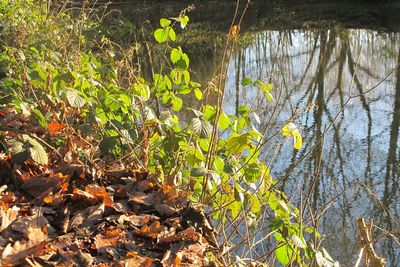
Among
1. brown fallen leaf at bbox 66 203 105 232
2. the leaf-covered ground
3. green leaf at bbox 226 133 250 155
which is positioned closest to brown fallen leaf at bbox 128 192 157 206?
the leaf-covered ground

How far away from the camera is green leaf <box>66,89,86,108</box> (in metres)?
2.08

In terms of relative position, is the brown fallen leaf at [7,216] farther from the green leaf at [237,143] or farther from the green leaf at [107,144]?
the green leaf at [237,143]

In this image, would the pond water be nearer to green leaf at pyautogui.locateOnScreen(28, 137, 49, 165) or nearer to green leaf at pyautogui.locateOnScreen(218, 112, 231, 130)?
green leaf at pyautogui.locateOnScreen(218, 112, 231, 130)

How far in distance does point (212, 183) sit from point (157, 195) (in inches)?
9.0

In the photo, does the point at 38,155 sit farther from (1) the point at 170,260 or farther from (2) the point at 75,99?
(1) the point at 170,260

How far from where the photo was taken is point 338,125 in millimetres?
6160

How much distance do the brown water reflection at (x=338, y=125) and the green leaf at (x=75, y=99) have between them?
0.77 m

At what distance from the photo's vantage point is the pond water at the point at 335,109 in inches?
150

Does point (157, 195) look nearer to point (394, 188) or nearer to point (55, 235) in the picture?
point (55, 235)

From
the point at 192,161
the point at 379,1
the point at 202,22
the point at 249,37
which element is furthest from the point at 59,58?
the point at 379,1

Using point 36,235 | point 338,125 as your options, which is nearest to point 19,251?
point 36,235

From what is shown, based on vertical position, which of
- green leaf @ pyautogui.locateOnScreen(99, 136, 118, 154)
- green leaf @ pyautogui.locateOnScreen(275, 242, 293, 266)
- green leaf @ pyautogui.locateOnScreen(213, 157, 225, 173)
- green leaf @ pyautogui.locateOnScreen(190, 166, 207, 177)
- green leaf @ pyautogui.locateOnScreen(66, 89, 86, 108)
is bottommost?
green leaf @ pyautogui.locateOnScreen(275, 242, 293, 266)

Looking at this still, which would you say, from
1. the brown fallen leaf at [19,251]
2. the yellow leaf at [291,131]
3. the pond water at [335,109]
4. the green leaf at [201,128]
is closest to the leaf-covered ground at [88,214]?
the brown fallen leaf at [19,251]

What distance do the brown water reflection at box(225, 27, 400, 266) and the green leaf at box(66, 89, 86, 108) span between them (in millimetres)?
773
